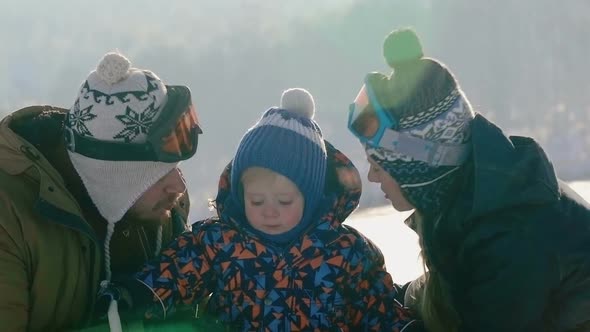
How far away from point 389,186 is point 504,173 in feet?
1.23

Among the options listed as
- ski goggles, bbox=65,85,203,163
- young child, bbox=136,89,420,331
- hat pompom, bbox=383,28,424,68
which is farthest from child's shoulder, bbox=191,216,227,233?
hat pompom, bbox=383,28,424,68

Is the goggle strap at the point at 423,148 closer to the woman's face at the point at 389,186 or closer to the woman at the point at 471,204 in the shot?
the woman at the point at 471,204

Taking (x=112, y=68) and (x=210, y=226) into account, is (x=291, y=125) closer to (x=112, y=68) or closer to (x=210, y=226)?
(x=210, y=226)

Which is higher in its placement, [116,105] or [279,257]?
[116,105]

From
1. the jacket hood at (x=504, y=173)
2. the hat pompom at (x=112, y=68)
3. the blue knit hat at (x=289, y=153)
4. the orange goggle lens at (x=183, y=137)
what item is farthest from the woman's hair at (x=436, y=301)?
the hat pompom at (x=112, y=68)

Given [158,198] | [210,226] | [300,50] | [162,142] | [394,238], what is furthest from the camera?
[300,50]

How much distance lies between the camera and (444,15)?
11.8 meters

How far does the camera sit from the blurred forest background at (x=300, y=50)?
401 inches

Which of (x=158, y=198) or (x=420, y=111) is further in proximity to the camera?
(x=158, y=198)

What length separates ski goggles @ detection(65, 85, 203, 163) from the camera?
2131 millimetres

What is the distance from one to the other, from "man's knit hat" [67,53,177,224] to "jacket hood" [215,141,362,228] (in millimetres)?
287

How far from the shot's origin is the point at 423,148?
212 cm

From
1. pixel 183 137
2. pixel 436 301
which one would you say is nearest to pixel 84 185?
pixel 183 137

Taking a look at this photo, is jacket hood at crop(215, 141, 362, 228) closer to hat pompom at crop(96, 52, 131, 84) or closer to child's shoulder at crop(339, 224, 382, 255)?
child's shoulder at crop(339, 224, 382, 255)
